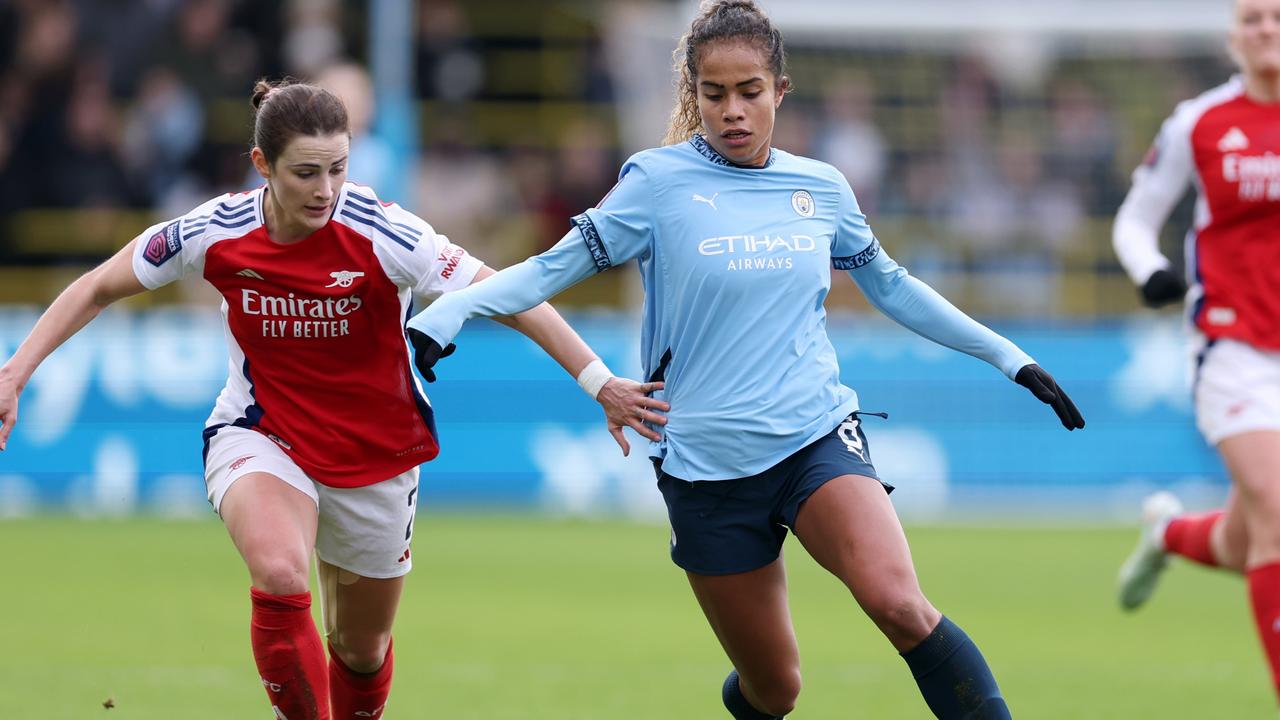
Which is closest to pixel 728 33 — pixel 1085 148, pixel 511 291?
pixel 511 291

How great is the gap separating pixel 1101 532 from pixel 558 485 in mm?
4196

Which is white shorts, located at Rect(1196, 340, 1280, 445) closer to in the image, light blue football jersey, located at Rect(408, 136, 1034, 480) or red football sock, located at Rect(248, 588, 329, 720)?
light blue football jersey, located at Rect(408, 136, 1034, 480)

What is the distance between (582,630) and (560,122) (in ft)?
36.8

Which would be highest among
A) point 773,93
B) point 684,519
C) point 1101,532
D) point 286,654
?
point 773,93

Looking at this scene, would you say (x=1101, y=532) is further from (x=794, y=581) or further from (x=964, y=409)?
(x=794, y=581)

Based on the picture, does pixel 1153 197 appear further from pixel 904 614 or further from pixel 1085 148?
Result: pixel 1085 148

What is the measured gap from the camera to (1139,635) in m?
9.99

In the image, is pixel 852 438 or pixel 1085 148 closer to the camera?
pixel 852 438

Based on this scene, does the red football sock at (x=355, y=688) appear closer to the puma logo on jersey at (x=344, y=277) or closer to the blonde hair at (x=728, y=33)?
the puma logo on jersey at (x=344, y=277)

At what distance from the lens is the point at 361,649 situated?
21.0 ft

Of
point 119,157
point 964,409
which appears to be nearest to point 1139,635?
point 964,409

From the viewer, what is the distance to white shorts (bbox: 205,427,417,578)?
5992 mm

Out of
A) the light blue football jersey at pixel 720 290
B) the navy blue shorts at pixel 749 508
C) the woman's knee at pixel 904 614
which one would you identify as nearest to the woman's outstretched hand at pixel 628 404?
the light blue football jersey at pixel 720 290

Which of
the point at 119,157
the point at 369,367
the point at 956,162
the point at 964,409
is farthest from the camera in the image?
the point at 956,162
